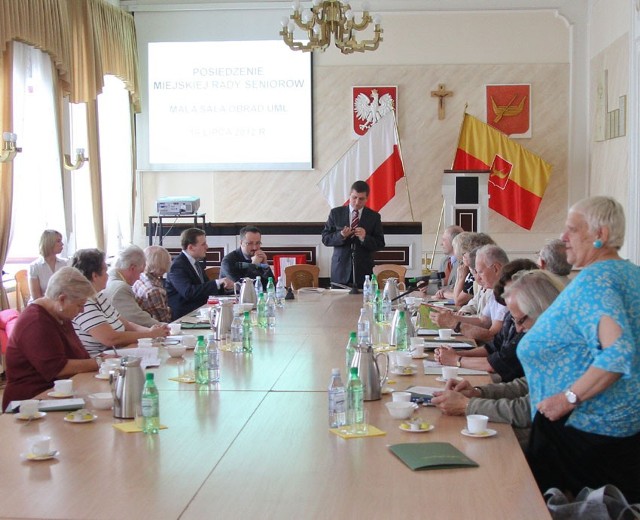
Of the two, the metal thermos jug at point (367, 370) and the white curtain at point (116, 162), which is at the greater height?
the white curtain at point (116, 162)

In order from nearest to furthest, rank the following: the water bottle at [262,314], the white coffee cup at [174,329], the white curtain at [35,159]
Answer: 1. the white coffee cup at [174,329]
2. the water bottle at [262,314]
3. the white curtain at [35,159]

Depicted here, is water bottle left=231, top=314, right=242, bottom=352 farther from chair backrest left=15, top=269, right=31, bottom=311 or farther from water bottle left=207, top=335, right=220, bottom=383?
chair backrest left=15, top=269, right=31, bottom=311

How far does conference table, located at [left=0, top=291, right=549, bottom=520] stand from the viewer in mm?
2266

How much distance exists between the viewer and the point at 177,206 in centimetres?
1056

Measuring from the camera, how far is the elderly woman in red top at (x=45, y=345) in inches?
160

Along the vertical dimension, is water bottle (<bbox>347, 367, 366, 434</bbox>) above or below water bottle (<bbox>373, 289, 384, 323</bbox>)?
above

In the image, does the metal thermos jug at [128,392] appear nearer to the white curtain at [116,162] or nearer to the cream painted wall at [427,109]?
the white curtain at [116,162]

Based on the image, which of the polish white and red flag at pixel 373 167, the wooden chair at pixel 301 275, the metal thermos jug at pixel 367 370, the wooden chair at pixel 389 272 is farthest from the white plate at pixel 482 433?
the polish white and red flag at pixel 373 167

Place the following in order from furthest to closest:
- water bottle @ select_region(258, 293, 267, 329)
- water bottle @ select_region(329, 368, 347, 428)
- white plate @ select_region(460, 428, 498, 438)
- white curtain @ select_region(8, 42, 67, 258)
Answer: white curtain @ select_region(8, 42, 67, 258), water bottle @ select_region(258, 293, 267, 329), water bottle @ select_region(329, 368, 347, 428), white plate @ select_region(460, 428, 498, 438)

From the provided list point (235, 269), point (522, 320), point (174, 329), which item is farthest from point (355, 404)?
point (235, 269)

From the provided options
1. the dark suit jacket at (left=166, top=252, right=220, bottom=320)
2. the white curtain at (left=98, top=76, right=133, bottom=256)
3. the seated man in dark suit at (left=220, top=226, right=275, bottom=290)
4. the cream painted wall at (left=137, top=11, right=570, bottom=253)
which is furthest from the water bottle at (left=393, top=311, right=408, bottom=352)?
the cream painted wall at (left=137, top=11, right=570, bottom=253)

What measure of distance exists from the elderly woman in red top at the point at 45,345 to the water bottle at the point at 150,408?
1242 millimetres

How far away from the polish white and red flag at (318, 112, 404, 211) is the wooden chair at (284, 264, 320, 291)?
8.67ft

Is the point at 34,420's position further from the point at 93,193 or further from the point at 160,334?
the point at 93,193
